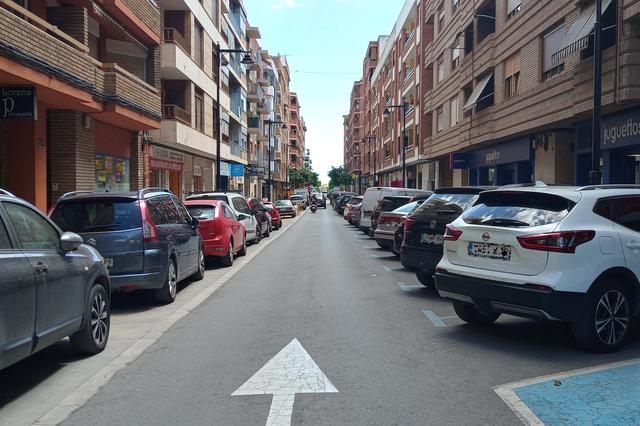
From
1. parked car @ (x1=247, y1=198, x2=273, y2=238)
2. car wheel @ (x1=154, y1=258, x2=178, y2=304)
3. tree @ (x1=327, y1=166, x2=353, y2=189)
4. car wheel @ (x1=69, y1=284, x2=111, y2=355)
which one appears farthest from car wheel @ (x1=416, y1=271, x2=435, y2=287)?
tree @ (x1=327, y1=166, x2=353, y2=189)

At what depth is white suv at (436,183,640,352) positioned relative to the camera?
579cm

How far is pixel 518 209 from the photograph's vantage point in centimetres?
636

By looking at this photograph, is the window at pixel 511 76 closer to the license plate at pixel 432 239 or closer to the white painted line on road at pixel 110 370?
the license plate at pixel 432 239

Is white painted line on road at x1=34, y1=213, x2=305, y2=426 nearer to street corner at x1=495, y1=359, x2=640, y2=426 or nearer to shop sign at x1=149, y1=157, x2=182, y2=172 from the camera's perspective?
street corner at x1=495, y1=359, x2=640, y2=426

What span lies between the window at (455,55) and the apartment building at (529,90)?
0.17 feet

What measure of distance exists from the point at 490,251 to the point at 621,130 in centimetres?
1128

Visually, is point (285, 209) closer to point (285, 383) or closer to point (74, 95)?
point (74, 95)

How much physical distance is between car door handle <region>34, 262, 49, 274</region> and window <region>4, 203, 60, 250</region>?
0.54 ft

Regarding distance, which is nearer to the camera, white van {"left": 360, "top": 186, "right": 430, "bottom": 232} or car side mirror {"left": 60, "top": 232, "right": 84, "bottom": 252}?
car side mirror {"left": 60, "top": 232, "right": 84, "bottom": 252}

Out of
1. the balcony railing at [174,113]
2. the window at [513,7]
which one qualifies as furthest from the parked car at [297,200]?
Result: the window at [513,7]

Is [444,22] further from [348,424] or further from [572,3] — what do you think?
[348,424]

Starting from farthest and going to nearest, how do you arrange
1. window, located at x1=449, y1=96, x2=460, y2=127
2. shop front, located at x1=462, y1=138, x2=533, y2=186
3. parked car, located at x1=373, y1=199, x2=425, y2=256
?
window, located at x1=449, y1=96, x2=460, y2=127 → shop front, located at x1=462, y1=138, x2=533, y2=186 → parked car, located at x1=373, y1=199, x2=425, y2=256

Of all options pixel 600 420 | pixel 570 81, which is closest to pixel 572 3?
pixel 570 81

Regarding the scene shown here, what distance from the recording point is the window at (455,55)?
29.9 m
